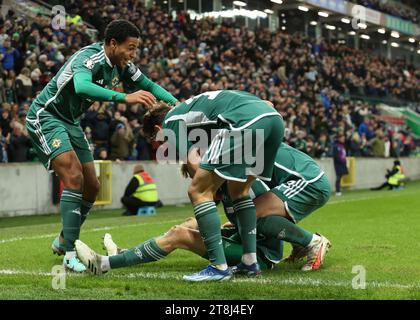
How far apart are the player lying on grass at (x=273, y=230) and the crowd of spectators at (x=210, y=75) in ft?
30.9

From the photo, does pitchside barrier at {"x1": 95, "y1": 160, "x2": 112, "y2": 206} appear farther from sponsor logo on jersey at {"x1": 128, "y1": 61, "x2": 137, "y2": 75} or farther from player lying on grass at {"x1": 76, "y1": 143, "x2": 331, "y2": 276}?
player lying on grass at {"x1": 76, "y1": 143, "x2": 331, "y2": 276}

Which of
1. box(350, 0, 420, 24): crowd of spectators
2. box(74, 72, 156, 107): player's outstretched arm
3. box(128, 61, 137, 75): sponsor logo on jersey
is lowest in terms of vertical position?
box(74, 72, 156, 107): player's outstretched arm

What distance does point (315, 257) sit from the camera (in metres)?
6.36

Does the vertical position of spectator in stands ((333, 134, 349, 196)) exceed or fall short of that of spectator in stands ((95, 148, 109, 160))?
it falls short

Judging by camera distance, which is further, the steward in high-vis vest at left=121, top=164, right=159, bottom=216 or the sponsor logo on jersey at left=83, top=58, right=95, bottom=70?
the steward in high-vis vest at left=121, top=164, right=159, bottom=216

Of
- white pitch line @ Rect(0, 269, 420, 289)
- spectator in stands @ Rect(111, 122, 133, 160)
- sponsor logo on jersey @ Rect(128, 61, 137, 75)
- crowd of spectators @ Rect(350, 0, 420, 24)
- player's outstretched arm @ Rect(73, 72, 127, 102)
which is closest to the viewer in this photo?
white pitch line @ Rect(0, 269, 420, 289)

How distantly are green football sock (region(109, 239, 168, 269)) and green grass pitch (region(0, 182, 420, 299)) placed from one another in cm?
13

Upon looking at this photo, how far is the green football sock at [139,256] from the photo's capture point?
19.3ft

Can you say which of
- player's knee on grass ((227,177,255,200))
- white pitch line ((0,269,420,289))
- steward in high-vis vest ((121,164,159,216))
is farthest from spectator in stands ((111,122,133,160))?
player's knee on grass ((227,177,255,200))

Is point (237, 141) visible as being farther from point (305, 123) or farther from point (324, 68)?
point (324, 68)

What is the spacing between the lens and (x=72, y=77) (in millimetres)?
6645

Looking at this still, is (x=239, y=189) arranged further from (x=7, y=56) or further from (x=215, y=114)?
(x=7, y=56)

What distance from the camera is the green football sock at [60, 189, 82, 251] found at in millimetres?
6695

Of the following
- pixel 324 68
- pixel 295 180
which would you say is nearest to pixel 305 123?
pixel 324 68
